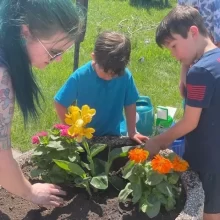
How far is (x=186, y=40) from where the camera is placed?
2.28m

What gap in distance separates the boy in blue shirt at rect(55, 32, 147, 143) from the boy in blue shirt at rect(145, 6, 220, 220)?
30 cm

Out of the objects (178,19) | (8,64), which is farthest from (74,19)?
(178,19)

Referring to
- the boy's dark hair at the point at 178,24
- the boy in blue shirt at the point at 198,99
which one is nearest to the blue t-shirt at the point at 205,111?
the boy in blue shirt at the point at 198,99

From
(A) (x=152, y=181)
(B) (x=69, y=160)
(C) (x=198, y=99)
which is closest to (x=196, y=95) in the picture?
(C) (x=198, y=99)

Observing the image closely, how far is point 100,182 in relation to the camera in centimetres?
216

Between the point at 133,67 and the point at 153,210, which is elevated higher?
the point at 153,210

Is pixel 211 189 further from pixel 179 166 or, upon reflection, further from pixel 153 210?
pixel 153 210

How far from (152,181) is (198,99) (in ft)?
1.45

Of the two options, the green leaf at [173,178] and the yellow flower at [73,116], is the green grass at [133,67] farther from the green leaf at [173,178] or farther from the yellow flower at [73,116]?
the green leaf at [173,178]

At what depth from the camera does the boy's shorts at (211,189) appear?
237 cm

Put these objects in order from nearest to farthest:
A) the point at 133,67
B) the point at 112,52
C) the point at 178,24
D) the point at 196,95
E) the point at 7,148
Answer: the point at 7,148 < the point at 196,95 < the point at 178,24 < the point at 112,52 < the point at 133,67

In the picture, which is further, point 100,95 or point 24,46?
point 100,95

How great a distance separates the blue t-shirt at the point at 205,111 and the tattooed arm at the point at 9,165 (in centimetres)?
76

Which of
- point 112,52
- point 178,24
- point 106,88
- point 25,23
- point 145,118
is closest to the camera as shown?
point 25,23
